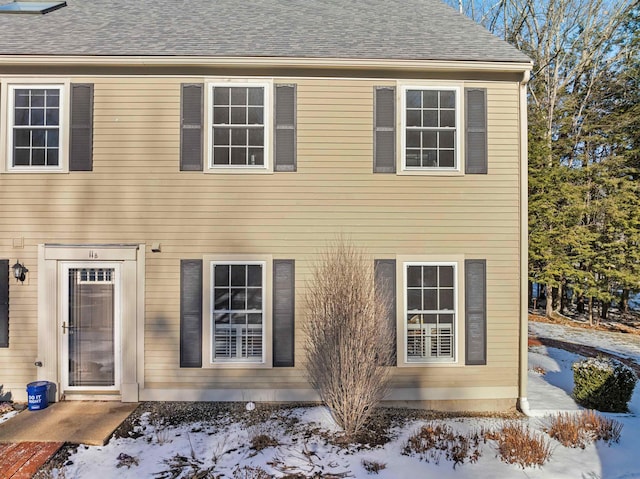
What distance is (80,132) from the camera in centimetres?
609

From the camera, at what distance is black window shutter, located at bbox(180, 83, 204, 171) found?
242 inches

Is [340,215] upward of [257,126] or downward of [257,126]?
downward

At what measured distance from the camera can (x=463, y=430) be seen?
209 inches

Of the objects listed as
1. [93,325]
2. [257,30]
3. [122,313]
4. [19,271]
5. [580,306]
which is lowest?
[580,306]

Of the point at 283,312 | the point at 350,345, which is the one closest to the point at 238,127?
the point at 283,312

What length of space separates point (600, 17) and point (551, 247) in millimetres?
8958

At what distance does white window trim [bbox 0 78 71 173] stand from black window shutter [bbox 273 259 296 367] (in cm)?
353

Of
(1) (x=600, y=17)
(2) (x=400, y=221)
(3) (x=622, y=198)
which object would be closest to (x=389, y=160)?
(2) (x=400, y=221)

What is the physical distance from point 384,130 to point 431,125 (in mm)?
749

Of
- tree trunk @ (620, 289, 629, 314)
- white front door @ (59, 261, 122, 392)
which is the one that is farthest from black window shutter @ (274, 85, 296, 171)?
tree trunk @ (620, 289, 629, 314)

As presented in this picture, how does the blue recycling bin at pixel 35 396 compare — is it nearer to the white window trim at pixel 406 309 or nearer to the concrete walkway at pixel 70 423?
the concrete walkway at pixel 70 423

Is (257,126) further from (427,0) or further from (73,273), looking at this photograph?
(427,0)

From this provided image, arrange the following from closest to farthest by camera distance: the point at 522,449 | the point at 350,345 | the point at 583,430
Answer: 1. the point at 522,449
2. the point at 350,345
3. the point at 583,430

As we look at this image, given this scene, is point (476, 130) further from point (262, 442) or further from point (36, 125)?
point (36, 125)
